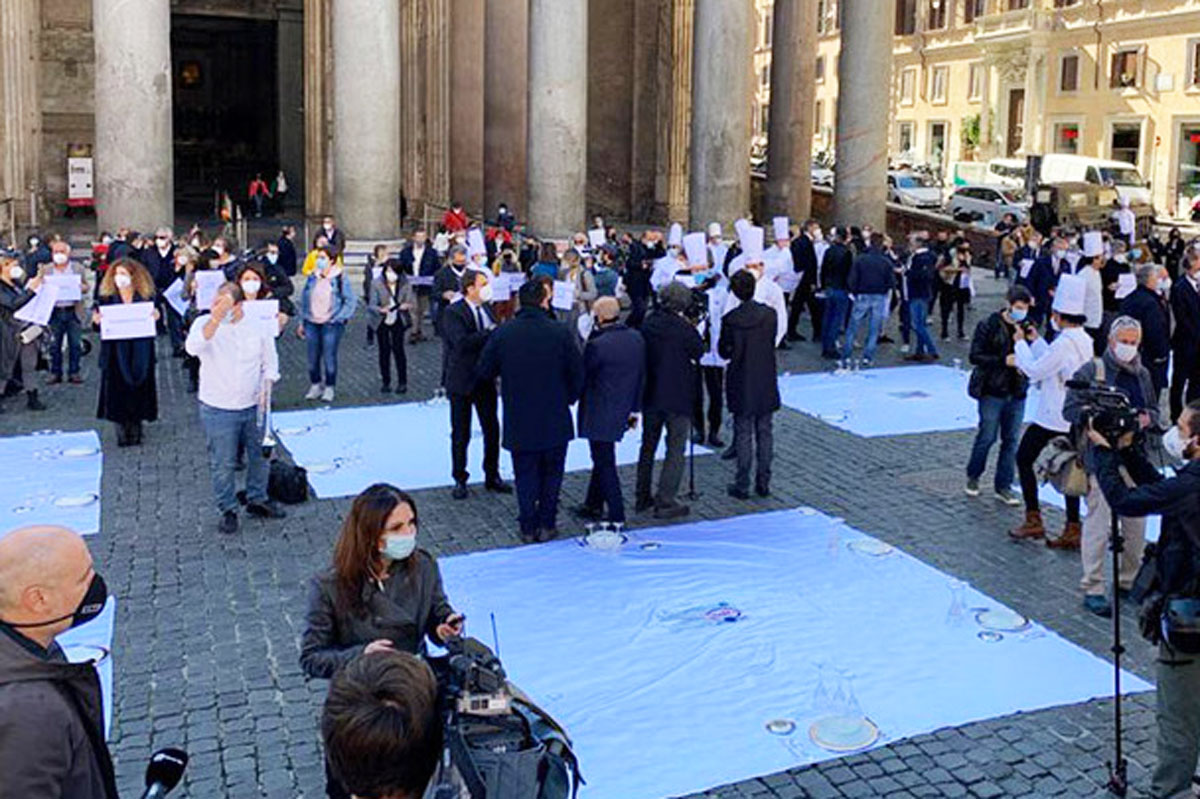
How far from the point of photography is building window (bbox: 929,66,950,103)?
199 ft

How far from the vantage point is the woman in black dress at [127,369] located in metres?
11.4

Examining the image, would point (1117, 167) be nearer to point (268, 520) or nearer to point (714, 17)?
point (714, 17)

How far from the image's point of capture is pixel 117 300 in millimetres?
11375

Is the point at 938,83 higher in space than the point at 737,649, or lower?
higher

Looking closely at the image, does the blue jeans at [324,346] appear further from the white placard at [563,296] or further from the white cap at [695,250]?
the white cap at [695,250]

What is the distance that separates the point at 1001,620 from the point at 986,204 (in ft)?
98.8

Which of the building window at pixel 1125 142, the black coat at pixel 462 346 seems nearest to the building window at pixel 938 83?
the building window at pixel 1125 142

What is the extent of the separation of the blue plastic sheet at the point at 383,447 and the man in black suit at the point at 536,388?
1917 mm

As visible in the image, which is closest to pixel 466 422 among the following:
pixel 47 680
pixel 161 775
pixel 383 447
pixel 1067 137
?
pixel 383 447

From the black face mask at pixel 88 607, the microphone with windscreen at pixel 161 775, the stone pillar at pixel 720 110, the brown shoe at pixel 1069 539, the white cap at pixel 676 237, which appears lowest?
the brown shoe at pixel 1069 539

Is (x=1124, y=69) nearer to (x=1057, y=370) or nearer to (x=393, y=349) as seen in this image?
(x=393, y=349)

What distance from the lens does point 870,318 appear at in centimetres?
1695

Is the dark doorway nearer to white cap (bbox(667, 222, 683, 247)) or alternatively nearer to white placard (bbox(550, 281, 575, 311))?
white cap (bbox(667, 222, 683, 247))

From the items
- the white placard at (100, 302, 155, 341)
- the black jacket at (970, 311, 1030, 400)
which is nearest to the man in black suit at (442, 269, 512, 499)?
the white placard at (100, 302, 155, 341)
